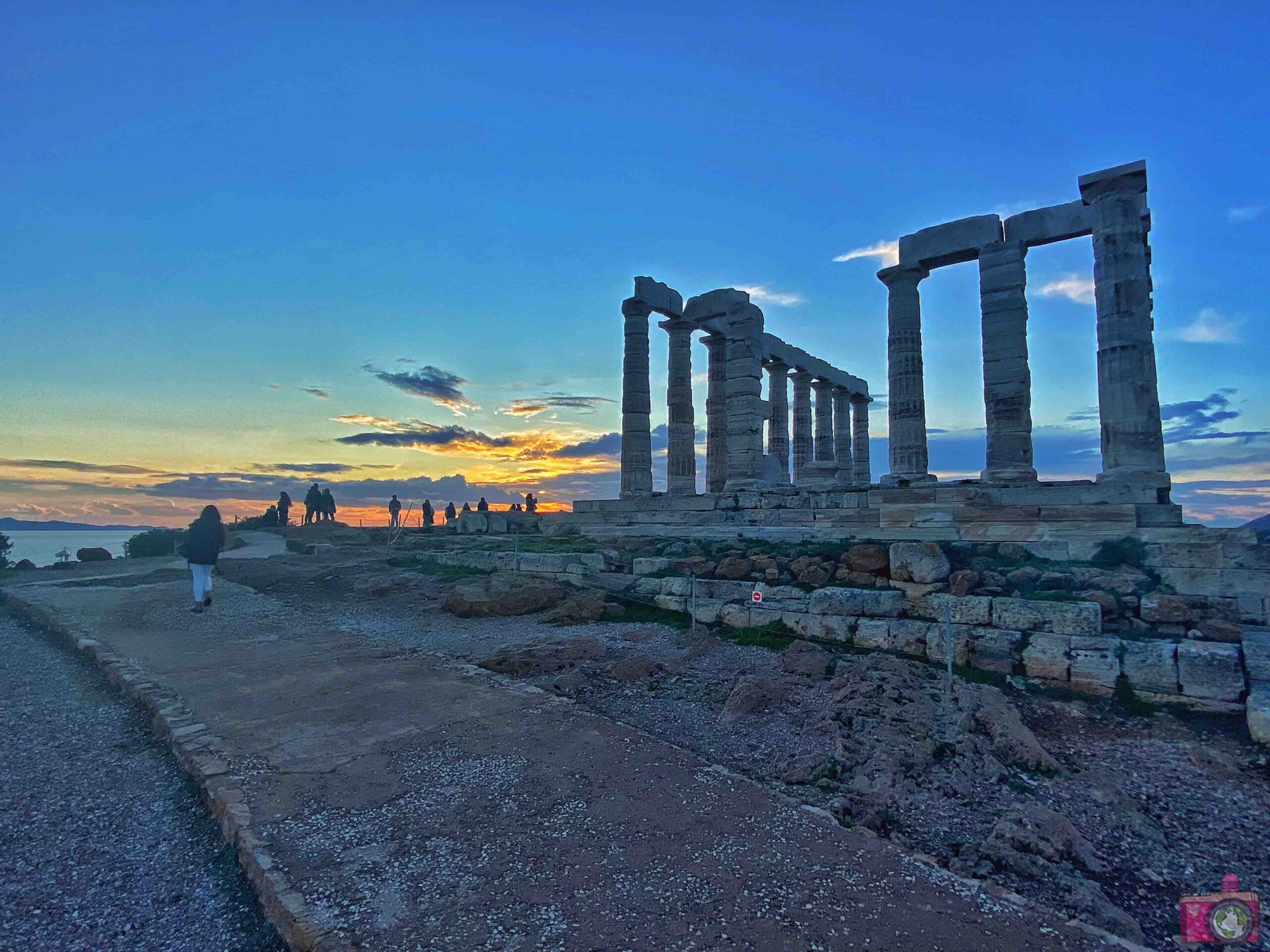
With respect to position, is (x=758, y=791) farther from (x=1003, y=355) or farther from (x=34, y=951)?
(x=1003, y=355)

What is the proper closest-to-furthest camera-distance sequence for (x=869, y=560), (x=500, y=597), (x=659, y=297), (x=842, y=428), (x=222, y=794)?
(x=222, y=794) < (x=869, y=560) < (x=500, y=597) < (x=659, y=297) < (x=842, y=428)

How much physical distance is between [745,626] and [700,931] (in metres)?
8.04

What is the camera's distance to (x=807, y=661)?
8.70 meters

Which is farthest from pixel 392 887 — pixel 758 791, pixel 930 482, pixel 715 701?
pixel 930 482

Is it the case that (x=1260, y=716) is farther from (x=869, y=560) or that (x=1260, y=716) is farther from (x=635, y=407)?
(x=635, y=407)

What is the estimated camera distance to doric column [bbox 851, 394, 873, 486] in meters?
34.9

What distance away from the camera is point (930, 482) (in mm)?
18375

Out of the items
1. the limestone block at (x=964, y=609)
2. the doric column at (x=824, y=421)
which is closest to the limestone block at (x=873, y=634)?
the limestone block at (x=964, y=609)

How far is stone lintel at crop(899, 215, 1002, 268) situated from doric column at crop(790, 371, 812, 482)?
12346 mm

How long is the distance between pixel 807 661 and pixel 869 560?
3.52 m

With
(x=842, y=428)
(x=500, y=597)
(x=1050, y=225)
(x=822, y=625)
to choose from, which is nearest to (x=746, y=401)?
(x=1050, y=225)

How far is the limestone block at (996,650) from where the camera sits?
27.9 feet

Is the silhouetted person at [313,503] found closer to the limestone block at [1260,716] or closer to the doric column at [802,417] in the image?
the doric column at [802,417]

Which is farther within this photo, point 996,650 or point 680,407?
point 680,407
